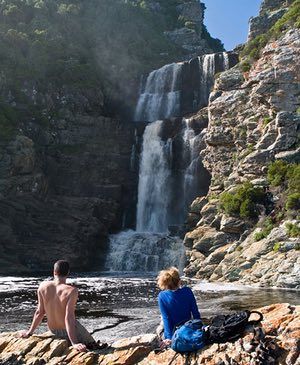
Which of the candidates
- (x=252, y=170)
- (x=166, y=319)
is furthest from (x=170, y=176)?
(x=166, y=319)

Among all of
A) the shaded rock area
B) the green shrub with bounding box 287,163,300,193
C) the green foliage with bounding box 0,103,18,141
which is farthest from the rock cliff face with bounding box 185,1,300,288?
the green foliage with bounding box 0,103,18,141

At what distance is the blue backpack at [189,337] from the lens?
26.5 feet

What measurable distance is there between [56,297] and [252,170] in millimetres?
34242

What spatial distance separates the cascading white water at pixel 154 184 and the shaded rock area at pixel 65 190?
1599 millimetres

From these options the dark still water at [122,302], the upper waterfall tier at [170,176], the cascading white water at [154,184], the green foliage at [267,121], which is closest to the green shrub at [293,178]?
the green foliage at [267,121]

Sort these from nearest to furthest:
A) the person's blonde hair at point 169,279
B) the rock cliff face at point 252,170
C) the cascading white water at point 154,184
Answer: the person's blonde hair at point 169,279, the rock cliff face at point 252,170, the cascading white water at point 154,184

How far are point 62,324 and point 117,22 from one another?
90195 millimetres

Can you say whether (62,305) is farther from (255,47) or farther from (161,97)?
(161,97)

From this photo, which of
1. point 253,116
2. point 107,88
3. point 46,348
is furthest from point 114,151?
point 46,348

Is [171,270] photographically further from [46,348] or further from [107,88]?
[107,88]

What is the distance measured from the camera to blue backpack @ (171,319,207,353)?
809cm

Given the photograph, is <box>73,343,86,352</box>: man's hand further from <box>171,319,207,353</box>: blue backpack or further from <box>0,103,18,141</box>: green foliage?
<box>0,103,18,141</box>: green foliage

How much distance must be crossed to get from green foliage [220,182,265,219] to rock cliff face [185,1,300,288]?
0.28ft

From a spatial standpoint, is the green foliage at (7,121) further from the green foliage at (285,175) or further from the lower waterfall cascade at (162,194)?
the green foliage at (285,175)
